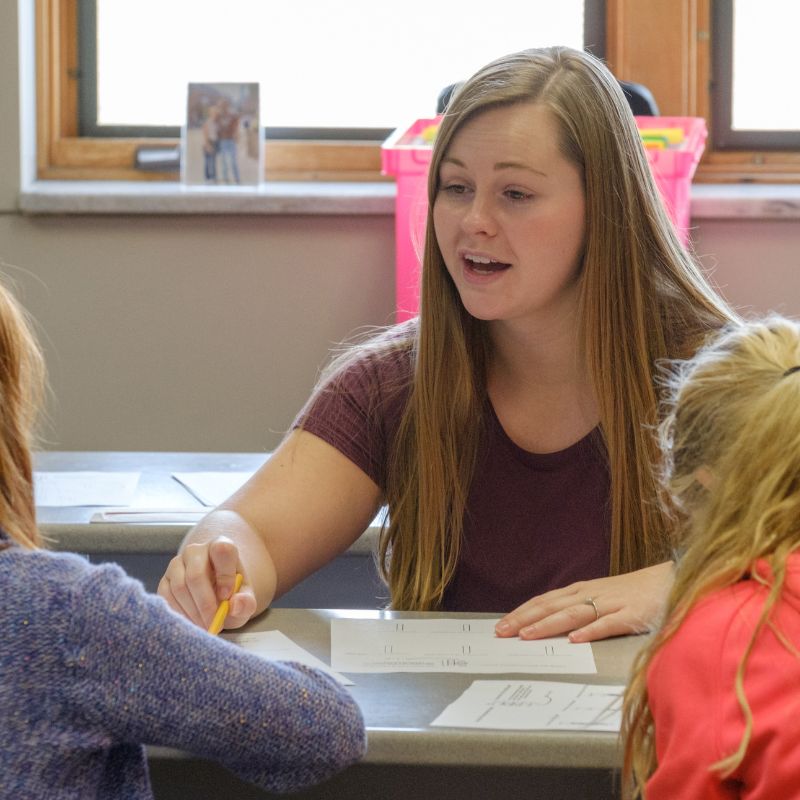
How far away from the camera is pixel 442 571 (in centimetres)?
164

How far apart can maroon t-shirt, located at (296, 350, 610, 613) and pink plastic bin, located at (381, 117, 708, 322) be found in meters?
1.04

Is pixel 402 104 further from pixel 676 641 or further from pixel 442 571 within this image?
pixel 676 641

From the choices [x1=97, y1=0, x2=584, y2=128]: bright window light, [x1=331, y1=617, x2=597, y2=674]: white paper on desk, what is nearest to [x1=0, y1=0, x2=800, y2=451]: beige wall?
[x1=97, y1=0, x2=584, y2=128]: bright window light

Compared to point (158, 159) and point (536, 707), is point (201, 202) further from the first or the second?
point (536, 707)

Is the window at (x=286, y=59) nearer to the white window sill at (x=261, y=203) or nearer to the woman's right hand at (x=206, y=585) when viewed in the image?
the white window sill at (x=261, y=203)

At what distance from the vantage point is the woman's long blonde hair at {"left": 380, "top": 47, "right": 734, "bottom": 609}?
1623 mm

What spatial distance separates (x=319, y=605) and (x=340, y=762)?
1434 millimetres

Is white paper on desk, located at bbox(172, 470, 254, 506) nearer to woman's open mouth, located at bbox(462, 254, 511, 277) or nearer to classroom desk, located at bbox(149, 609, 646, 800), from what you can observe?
woman's open mouth, located at bbox(462, 254, 511, 277)

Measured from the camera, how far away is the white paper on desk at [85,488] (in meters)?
1.96

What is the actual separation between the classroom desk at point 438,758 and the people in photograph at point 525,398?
0.27 meters

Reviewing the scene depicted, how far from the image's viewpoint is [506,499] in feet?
5.48

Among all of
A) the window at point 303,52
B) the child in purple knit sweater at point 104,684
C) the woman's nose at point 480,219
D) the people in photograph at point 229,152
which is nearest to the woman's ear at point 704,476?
the child in purple knit sweater at point 104,684

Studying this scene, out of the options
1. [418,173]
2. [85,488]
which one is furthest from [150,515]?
[418,173]

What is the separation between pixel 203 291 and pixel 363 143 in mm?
563
